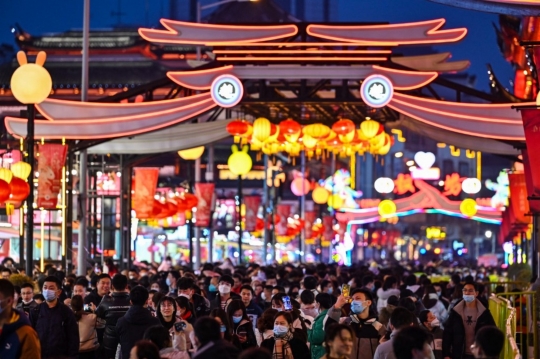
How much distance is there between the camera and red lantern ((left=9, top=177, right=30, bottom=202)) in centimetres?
2297

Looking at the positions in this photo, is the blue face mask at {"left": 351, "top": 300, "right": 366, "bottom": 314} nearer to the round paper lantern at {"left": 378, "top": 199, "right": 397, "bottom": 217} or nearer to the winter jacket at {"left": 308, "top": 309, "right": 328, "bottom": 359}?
the winter jacket at {"left": 308, "top": 309, "right": 328, "bottom": 359}

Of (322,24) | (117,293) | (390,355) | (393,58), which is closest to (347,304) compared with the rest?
(117,293)

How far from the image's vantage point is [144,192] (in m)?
37.2

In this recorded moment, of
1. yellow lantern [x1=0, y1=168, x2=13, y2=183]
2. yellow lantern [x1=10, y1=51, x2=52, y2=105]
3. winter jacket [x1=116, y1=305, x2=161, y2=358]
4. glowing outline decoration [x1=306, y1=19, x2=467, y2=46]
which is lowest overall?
winter jacket [x1=116, y1=305, x2=161, y2=358]

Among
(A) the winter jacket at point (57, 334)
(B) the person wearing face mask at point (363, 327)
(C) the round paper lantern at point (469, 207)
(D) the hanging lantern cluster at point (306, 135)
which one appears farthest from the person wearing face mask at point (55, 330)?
(C) the round paper lantern at point (469, 207)

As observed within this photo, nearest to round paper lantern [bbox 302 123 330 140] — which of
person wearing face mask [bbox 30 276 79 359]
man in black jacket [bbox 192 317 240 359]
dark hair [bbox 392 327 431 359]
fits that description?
person wearing face mask [bbox 30 276 79 359]

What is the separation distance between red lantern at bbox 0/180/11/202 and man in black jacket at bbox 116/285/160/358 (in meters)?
9.57

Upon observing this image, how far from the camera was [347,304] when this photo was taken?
15164 mm

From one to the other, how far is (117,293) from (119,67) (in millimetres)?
56341

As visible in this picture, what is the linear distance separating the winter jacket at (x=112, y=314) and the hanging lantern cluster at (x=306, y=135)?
13.8 metres

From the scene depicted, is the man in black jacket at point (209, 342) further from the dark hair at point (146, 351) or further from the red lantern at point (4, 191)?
the red lantern at point (4, 191)

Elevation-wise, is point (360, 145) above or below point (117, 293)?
above

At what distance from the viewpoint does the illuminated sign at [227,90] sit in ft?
A: 92.0

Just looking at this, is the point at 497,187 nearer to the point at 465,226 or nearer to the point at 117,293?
the point at 117,293
